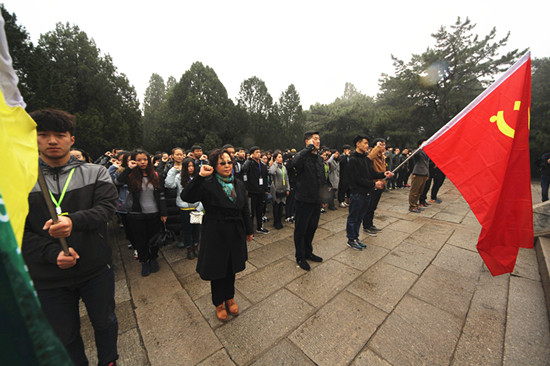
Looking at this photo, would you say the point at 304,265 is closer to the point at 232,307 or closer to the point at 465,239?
the point at 232,307

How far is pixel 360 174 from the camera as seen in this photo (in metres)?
4.20

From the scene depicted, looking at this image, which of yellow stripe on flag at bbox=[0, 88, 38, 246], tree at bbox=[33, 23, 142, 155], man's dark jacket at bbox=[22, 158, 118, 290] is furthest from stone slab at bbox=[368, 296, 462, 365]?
tree at bbox=[33, 23, 142, 155]

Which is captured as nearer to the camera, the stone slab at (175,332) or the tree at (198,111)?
the stone slab at (175,332)

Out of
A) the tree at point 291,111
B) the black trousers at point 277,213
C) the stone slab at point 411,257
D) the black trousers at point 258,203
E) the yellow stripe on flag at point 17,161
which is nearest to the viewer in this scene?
the yellow stripe on flag at point 17,161

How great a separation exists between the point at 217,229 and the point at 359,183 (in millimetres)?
3018

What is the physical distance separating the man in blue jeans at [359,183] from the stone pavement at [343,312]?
0.48 meters

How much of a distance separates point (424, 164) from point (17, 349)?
8.25 meters

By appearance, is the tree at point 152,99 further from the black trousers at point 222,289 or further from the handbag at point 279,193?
the black trousers at point 222,289

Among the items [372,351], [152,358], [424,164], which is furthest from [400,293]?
[424,164]

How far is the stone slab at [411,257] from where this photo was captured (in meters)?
3.67

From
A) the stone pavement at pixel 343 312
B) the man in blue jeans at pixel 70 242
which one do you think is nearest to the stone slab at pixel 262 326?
the stone pavement at pixel 343 312

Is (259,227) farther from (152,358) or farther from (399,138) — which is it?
(399,138)

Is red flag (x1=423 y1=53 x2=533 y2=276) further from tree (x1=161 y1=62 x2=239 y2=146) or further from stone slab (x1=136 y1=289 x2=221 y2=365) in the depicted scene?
tree (x1=161 y1=62 x2=239 y2=146)

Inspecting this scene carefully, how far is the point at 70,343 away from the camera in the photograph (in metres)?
1.66
